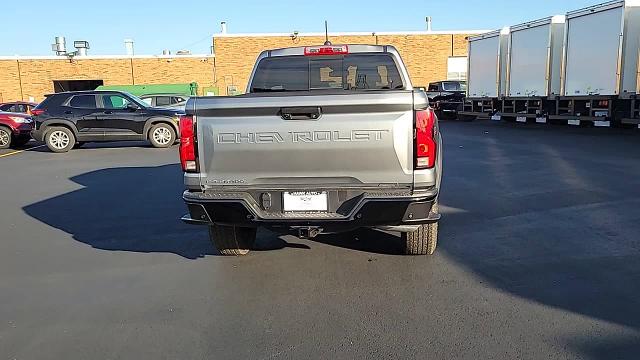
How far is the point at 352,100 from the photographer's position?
12.8 feet

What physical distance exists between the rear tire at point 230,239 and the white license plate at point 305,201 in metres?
1.00

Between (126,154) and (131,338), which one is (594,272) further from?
(126,154)

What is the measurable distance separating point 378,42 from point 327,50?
1393 inches

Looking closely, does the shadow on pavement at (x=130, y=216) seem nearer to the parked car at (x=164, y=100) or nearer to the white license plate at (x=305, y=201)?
the white license plate at (x=305, y=201)

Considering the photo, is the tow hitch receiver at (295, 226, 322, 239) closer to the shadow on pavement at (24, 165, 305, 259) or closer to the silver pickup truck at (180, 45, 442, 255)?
the silver pickup truck at (180, 45, 442, 255)

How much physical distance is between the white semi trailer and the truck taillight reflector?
13091 mm

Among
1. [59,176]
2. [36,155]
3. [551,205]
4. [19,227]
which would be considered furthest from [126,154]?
[551,205]

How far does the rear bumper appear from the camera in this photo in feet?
13.3

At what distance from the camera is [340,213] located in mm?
4145

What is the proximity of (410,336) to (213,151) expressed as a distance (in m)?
2.01

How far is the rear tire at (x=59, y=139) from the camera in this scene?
16000mm

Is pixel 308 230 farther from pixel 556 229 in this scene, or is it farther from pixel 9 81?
pixel 9 81

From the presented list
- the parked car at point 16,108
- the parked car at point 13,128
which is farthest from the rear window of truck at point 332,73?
the parked car at point 16,108

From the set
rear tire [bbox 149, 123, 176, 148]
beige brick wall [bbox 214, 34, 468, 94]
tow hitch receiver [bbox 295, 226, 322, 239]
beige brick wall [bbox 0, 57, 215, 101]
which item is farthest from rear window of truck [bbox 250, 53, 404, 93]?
beige brick wall [bbox 0, 57, 215, 101]
